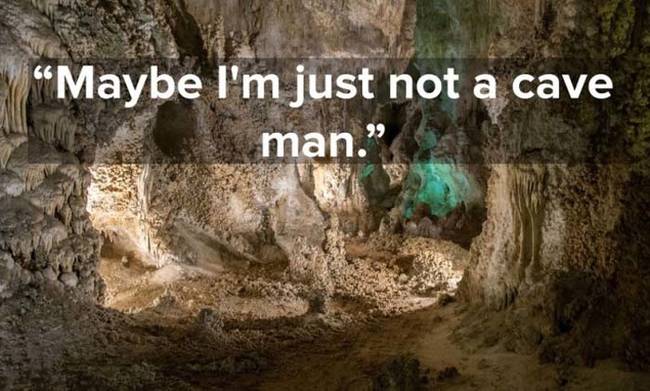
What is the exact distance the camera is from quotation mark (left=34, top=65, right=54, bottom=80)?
7700 millimetres

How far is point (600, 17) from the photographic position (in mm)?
6238

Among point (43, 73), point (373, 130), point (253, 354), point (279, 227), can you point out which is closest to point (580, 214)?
point (253, 354)

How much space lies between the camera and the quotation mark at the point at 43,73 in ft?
25.3

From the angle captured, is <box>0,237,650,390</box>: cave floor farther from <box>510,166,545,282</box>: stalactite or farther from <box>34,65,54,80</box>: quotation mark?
<box>34,65,54,80</box>: quotation mark

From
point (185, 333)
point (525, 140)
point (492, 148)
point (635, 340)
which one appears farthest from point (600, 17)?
point (185, 333)

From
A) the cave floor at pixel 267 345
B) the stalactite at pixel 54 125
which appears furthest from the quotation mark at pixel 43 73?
the cave floor at pixel 267 345

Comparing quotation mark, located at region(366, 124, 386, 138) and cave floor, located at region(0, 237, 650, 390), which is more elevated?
quotation mark, located at region(366, 124, 386, 138)

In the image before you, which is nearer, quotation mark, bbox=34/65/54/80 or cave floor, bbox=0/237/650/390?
cave floor, bbox=0/237/650/390

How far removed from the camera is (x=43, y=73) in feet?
25.5

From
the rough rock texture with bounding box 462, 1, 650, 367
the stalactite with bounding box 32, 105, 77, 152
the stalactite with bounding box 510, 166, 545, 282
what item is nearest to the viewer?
the rough rock texture with bounding box 462, 1, 650, 367

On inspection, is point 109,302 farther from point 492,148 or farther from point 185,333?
point 492,148

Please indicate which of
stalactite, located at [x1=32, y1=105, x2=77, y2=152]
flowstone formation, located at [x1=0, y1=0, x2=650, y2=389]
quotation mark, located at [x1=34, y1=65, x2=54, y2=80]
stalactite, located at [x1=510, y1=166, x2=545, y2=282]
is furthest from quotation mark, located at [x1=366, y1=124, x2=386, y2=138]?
quotation mark, located at [x1=34, y1=65, x2=54, y2=80]

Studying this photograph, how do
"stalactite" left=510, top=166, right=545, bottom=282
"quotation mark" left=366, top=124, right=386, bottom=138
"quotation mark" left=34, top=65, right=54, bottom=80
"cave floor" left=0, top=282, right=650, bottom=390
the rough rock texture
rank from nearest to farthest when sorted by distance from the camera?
1. the rough rock texture
2. "cave floor" left=0, top=282, right=650, bottom=390
3. "stalactite" left=510, top=166, right=545, bottom=282
4. "quotation mark" left=34, top=65, right=54, bottom=80
5. "quotation mark" left=366, top=124, right=386, bottom=138

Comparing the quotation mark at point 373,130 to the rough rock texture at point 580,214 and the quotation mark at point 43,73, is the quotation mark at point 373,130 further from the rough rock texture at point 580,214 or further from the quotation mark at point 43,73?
the quotation mark at point 43,73
